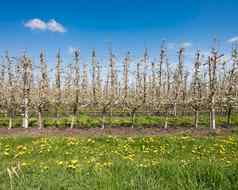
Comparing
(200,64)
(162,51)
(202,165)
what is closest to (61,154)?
(202,165)

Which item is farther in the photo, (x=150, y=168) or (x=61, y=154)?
(x=61, y=154)

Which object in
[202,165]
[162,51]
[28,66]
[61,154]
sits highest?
[162,51]

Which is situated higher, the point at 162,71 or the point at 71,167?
the point at 162,71

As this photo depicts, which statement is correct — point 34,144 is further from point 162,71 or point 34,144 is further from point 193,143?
point 162,71

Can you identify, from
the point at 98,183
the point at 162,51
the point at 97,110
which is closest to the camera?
the point at 98,183

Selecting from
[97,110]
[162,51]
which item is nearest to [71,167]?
[162,51]

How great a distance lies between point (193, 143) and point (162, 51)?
2153cm

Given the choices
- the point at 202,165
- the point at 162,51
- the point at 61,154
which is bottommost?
the point at 61,154

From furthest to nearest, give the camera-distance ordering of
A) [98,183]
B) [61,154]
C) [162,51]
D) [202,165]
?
[162,51], [61,154], [202,165], [98,183]

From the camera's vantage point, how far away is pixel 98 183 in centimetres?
534

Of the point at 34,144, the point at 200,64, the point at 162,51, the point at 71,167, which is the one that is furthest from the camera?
the point at 162,51

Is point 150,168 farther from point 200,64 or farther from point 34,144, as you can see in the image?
point 200,64

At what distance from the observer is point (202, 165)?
6121 mm

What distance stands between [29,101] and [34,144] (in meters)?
14.6
